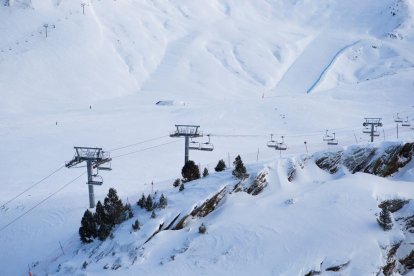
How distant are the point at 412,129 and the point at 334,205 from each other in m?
35.2

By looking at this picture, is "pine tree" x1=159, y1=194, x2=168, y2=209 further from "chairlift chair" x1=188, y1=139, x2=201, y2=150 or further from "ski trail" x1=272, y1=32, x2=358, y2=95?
"ski trail" x1=272, y1=32, x2=358, y2=95

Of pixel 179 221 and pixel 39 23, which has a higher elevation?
pixel 39 23

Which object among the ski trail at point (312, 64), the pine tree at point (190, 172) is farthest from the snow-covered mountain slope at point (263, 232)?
the ski trail at point (312, 64)

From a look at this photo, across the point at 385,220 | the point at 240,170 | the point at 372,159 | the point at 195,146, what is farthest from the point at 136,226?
the point at 195,146

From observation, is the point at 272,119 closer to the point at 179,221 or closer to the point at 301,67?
the point at 179,221

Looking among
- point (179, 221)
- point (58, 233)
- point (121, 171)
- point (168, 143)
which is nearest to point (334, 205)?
point (179, 221)

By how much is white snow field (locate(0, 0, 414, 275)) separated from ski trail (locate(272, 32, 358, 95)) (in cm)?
56

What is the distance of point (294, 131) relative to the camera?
197ft

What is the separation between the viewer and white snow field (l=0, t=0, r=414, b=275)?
2319 cm

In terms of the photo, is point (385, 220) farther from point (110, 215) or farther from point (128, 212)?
point (110, 215)

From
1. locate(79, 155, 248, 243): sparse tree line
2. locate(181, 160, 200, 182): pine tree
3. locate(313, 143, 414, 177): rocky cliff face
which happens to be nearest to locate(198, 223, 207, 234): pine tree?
locate(79, 155, 248, 243): sparse tree line

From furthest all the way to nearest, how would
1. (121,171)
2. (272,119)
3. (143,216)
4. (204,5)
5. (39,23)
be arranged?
(204,5) < (39,23) < (272,119) < (121,171) < (143,216)

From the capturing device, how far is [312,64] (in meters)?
113

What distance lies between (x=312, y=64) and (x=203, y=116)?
5672 cm
